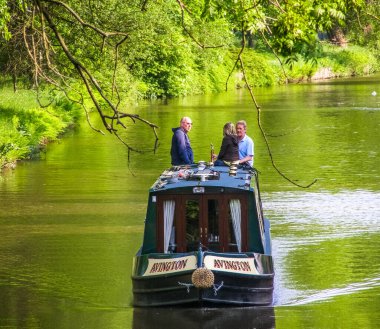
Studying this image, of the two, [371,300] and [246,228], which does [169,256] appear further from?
[371,300]

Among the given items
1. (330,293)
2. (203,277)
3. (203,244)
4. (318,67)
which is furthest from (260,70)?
(203,277)

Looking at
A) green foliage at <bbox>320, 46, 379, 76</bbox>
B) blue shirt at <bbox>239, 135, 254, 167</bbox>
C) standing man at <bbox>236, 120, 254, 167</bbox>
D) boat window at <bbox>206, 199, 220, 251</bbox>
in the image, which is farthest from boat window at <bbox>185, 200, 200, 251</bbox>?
Answer: green foliage at <bbox>320, 46, 379, 76</bbox>

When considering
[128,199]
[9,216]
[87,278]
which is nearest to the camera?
[87,278]

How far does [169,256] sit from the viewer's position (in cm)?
1418

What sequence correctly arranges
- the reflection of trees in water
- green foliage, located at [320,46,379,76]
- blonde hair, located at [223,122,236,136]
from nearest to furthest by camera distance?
the reflection of trees in water < blonde hair, located at [223,122,236,136] < green foliage, located at [320,46,379,76]

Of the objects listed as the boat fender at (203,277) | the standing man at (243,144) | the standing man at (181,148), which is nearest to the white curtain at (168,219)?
the boat fender at (203,277)

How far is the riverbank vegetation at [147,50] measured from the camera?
1104cm

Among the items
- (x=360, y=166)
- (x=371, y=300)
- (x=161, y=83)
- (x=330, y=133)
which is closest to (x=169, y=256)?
(x=371, y=300)

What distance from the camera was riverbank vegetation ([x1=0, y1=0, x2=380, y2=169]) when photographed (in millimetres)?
11039

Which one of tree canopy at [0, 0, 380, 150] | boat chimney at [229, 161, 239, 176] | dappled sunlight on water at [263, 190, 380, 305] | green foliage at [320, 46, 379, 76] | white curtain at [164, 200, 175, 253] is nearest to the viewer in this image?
tree canopy at [0, 0, 380, 150]

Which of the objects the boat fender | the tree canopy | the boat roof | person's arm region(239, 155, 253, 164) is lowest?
the boat fender

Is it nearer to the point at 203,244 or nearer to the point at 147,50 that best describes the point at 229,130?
the point at 203,244

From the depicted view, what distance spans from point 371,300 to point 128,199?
10.1m

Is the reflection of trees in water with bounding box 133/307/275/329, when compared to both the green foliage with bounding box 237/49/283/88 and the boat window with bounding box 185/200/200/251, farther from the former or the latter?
the green foliage with bounding box 237/49/283/88
